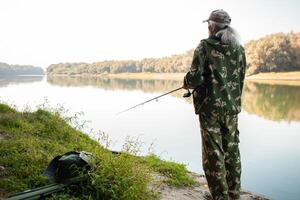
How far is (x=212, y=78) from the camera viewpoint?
4.55 meters

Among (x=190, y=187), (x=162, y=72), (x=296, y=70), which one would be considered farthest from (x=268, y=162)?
(x=162, y=72)

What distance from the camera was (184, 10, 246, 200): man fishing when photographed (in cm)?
454

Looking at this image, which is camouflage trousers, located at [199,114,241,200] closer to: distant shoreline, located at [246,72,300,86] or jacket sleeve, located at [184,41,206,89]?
jacket sleeve, located at [184,41,206,89]

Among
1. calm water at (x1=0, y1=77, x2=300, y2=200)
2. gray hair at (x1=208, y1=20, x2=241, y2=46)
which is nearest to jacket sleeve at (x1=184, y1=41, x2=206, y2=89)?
gray hair at (x1=208, y1=20, x2=241, y2=46)

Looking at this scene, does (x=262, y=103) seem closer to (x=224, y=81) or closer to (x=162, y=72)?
(x=224, y=81)

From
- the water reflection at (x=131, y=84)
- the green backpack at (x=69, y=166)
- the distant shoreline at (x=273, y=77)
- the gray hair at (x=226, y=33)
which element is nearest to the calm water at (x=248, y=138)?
the green backpack at (x=69, y=166)

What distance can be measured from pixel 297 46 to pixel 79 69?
101m

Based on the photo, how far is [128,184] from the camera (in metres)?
4.36

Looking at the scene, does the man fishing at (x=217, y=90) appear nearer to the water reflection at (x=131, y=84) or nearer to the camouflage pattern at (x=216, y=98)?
the camouflage pattern at (x=216, y=98)

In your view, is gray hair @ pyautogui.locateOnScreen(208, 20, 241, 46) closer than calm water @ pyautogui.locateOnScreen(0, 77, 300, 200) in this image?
Yes

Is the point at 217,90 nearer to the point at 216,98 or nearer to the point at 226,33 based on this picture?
the point at 216,98

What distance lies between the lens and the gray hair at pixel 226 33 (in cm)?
454

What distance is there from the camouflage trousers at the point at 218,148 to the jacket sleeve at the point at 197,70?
1.34ft

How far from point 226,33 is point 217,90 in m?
0.66
